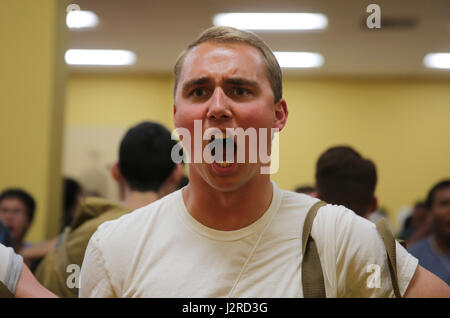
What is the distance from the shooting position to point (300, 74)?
35.9 inches

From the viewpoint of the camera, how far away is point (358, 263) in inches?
27.8

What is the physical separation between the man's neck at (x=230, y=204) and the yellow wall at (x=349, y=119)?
0.05 metres

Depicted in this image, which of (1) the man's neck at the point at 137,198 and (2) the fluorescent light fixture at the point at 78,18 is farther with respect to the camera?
(2) the fluorescent light fixture at the point at 78,18

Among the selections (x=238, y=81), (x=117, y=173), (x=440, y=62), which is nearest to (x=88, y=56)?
(x=117, y=173)

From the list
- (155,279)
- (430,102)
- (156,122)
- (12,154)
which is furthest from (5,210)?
(430,102)

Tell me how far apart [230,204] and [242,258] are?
9 cm

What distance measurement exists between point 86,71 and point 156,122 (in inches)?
15.7

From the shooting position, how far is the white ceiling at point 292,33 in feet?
3.25

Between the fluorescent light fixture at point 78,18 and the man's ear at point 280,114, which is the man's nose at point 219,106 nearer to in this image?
the man's ear at point 280,114

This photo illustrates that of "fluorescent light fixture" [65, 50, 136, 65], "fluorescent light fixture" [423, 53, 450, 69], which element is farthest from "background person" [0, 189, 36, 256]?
"fluorescent light fixture" [423, 53, 450, 69]

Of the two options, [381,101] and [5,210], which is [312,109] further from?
[381,101]

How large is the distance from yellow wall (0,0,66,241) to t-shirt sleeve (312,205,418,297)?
75 centimetres

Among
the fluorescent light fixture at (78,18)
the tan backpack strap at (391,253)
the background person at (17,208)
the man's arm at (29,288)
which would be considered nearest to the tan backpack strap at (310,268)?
the tan backpack strap at (391,253)

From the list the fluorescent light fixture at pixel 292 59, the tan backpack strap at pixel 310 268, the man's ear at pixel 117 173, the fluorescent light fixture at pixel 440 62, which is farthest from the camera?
the fluorescent light fixture at pixel 440 62
